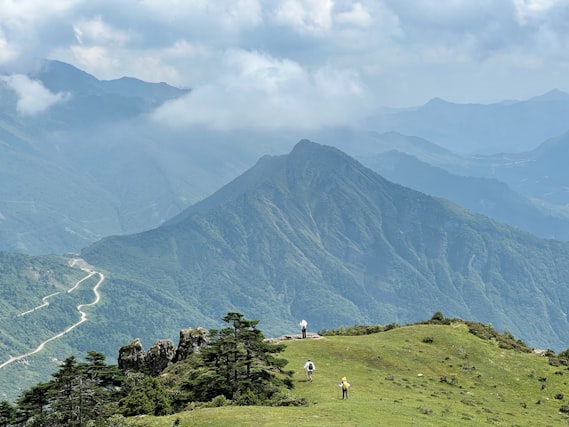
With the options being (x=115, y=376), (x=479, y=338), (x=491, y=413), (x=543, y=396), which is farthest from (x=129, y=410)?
(x=479, y=338)

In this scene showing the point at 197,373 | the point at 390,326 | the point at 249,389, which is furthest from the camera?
the point at 390,326

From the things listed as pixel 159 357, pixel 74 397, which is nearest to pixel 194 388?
pixel 74 397

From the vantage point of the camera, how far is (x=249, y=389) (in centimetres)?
5244

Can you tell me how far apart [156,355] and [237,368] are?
1214 inches

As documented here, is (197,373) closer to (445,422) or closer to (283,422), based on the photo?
(283,422)

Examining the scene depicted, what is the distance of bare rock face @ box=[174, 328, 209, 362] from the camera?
76.0 metres

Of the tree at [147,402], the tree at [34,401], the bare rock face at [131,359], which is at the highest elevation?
the bare rock face at [131,359]

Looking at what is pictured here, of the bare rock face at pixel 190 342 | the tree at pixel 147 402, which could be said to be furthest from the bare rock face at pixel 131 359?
the tree at pixel 147 402

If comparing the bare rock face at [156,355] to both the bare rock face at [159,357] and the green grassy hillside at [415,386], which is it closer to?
the bare rock face at [159,357]

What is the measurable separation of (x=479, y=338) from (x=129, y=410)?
150 ft

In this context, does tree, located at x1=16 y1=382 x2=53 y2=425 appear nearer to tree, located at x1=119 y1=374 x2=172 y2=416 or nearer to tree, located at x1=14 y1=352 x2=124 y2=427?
tree, located at x1=14 y1=352 x2=124 y2=427

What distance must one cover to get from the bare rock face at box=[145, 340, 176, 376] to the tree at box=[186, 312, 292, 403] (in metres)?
25.3

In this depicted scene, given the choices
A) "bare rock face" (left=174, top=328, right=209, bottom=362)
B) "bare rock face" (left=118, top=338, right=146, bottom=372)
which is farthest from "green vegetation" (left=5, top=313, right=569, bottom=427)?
"bare rock face" (left=118, top=338, right=146, bottom=372)

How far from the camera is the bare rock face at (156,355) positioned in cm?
7800
